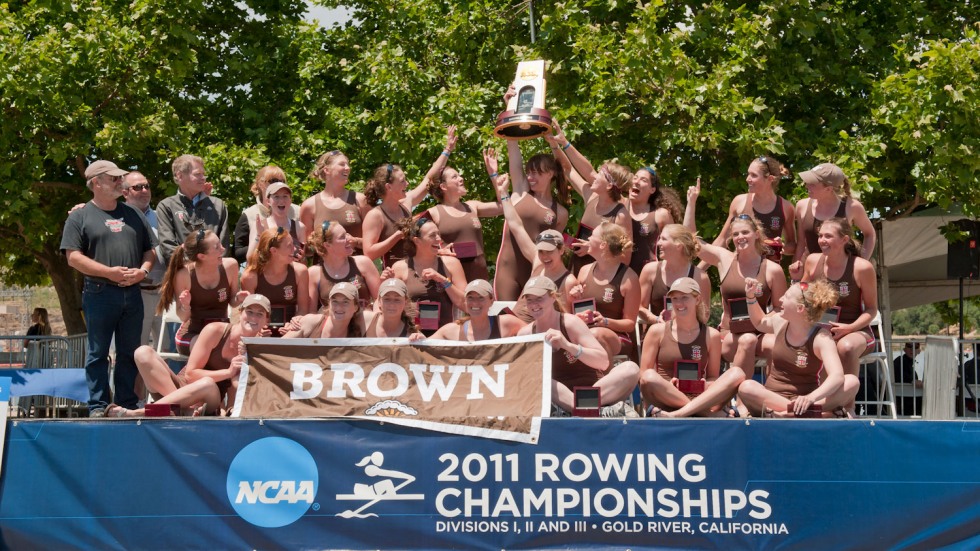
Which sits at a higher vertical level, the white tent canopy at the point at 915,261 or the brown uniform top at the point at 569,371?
the white tent canopy at the point at 915,261

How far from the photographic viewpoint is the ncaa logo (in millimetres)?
6238

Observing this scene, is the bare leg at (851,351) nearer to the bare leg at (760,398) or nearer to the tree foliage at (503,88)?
the bare leg at (760,398)

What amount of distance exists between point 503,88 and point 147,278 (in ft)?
22.4

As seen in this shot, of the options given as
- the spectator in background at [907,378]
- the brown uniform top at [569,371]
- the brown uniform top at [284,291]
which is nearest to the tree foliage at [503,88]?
the spectator in background at [907,378]

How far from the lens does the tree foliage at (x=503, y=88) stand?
1232cm

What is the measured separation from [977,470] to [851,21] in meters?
8.89

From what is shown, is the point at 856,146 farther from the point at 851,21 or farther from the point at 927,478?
the point at 927,478

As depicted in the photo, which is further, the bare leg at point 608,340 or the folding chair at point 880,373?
the folding chair at point 880,373

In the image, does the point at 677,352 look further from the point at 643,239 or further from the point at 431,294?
the point at 431,294

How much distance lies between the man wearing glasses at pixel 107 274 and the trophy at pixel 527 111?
2.99 metres

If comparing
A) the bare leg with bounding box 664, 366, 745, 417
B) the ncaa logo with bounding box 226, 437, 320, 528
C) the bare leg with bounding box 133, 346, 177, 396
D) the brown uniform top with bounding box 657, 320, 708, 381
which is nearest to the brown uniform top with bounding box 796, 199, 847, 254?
the brown uniform top with bounding box 657, 320, 708, 381

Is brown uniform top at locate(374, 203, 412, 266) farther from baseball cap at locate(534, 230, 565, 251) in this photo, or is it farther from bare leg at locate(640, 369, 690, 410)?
bare leg at locate(640, 369, 690, 410)

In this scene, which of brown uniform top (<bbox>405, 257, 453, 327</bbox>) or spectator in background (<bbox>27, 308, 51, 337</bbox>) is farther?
spectator in background (<bbox>27, 308, 51, 337</bbox>)

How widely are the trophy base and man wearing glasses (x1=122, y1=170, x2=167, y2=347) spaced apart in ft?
9.54
